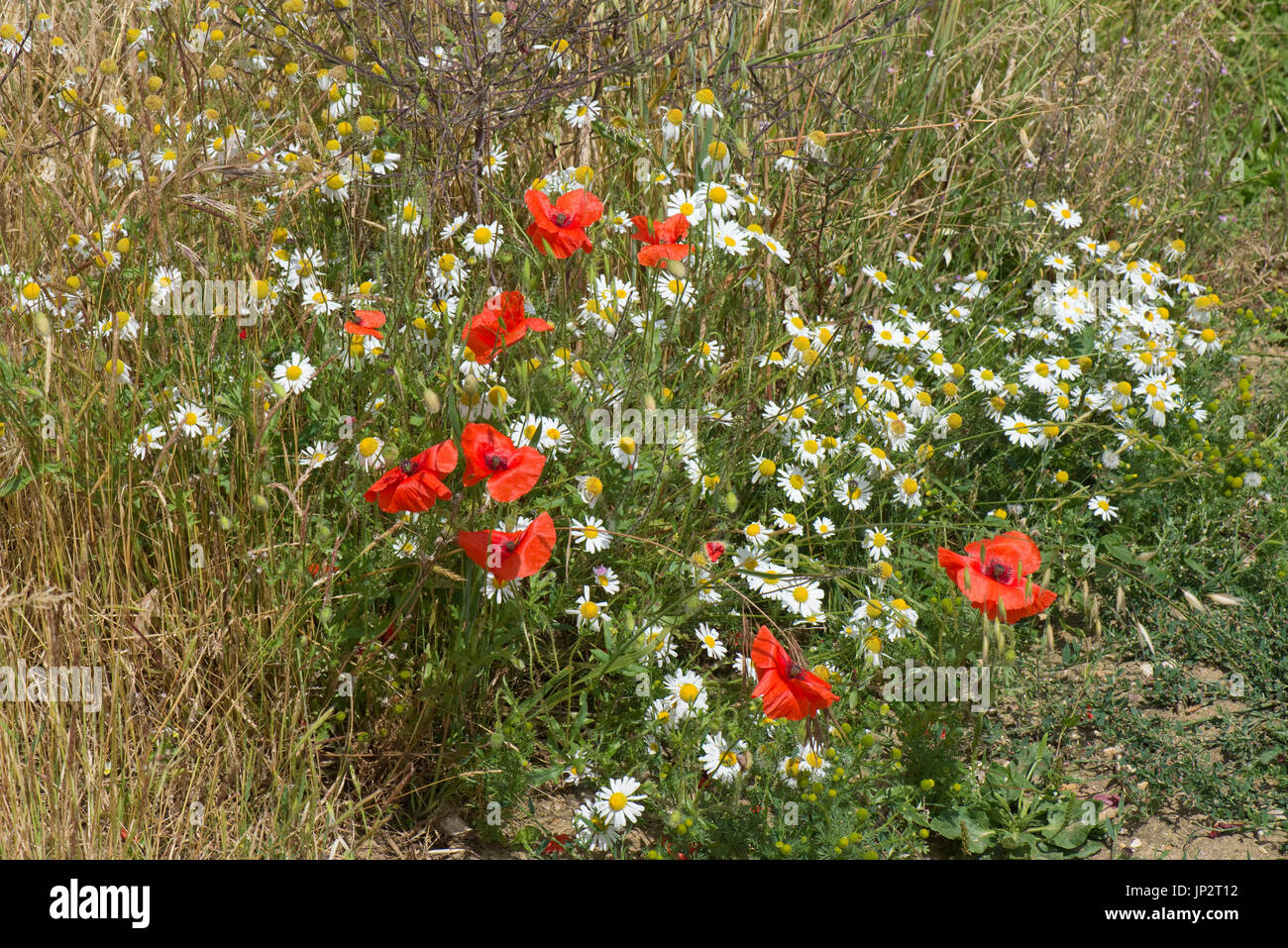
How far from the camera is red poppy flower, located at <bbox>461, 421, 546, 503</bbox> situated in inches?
71.5

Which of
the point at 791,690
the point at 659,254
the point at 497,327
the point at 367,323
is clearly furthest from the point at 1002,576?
the point at 367,323

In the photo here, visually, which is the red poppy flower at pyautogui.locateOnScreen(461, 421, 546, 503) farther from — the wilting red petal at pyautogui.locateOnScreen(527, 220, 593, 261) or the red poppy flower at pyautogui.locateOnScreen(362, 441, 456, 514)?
the wilting red petal at pyautogui.locateOnScreen(527, 220, 593, 261)

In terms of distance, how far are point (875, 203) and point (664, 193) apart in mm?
727

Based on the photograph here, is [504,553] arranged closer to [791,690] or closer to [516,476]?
[516,476]

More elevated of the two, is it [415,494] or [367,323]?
[367,323]

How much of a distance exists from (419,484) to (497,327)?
33cm

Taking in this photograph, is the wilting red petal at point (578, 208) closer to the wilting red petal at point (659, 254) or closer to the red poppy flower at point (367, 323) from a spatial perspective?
the wilting red petal at point (659, 254)

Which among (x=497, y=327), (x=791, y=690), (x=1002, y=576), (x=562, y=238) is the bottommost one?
(x=791, y=690)

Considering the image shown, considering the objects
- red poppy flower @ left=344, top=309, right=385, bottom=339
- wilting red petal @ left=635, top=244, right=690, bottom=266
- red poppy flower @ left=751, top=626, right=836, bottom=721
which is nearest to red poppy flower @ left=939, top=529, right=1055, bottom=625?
red poppy flower @ left=751, top=626, right=836, bottom=721

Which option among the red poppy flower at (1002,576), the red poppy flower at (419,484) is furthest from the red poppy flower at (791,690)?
the red poppy flower at (419,484)

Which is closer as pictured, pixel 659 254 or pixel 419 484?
pixel 419 484

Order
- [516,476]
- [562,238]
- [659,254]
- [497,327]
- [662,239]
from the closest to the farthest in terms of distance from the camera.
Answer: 1. [516,476]
2. [497,327]
3. [562,238]
4. [659,254]
5. [662,239]

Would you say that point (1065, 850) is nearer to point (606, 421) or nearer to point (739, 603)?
point (739, 603)

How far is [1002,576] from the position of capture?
2.05 metres
